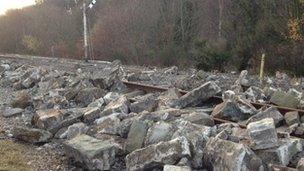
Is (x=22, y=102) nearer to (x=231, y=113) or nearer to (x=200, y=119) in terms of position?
(x=200, y=119)

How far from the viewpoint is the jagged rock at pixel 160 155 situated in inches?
299

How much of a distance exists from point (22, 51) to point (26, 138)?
1593 inches

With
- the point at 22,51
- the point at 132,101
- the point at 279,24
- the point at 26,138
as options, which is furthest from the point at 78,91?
the point at 22,51

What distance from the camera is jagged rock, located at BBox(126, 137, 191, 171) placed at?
759cm

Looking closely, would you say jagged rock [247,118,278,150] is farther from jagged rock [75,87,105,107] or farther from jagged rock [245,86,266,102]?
jagged rock [75,87,105,107]

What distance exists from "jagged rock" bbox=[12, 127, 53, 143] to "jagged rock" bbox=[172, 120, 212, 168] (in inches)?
→ 123

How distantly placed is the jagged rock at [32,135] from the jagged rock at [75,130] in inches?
13.1

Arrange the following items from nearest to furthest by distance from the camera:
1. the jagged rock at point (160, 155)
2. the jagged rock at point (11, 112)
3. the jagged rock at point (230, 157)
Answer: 1. the jagged rock at point (230, 157)
2. the jagged rock at point (160, 155)
3. the jagged rock at point (11, 112)

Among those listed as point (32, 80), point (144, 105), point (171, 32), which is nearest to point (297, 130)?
point (144, 105)

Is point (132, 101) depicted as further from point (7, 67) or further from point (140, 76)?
point (7, 67)

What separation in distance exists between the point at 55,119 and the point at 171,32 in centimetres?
2417

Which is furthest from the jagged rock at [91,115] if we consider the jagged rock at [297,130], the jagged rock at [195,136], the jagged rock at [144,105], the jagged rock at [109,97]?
A: the jagged rock at [297,130]

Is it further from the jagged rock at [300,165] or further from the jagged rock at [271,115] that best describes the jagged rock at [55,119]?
the jagged rock at [300,165]

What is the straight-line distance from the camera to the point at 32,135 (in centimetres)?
1031
